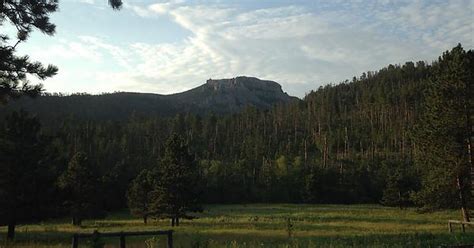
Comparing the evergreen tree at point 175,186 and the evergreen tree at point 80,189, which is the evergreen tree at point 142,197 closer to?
the evergreen tree at point 175,186

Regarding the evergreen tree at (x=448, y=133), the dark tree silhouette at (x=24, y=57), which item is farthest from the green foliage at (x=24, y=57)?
the evergreen tree at (x=448, y=133)

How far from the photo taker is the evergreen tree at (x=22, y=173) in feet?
93.4

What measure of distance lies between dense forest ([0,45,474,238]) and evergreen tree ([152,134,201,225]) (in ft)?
6.46

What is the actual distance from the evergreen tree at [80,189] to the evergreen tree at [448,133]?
3317 centimetres

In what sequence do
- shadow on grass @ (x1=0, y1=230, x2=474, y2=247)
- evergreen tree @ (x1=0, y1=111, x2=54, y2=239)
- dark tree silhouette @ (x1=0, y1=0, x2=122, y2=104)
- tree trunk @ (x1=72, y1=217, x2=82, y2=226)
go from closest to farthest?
dark tree silhouette @ (x1=0, y1=0, x2=122, y2=104) → shadow on grass @ (x1=0, y1=230, x2=474, y2=247) → evergreen tree @ (x1=0, y1=111, x2=54, y2=239) → tree trunk @ (x1=72, y1=217, x2=82, y2=226)

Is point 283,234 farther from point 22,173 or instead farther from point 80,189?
point 80,189

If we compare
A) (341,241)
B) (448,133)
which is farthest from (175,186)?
(341,241)

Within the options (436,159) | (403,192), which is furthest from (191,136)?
(436,159)

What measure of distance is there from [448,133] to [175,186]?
2586 cm

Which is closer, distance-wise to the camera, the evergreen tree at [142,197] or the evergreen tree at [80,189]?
the evergreen tree at [80,189]

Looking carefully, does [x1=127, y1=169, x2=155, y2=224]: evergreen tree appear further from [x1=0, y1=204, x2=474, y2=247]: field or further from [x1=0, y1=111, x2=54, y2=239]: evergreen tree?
[x1=0, y1=111, x2=54, y2=239]: evergreen tree

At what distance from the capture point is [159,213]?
4619 centimetres

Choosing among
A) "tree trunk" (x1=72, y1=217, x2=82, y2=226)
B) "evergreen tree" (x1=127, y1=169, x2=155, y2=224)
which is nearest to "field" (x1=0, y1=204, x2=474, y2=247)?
"tree trunk" (x1=72, y1=217, x2=82, y2=226)

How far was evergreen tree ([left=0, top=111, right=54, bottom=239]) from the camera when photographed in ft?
93.4
